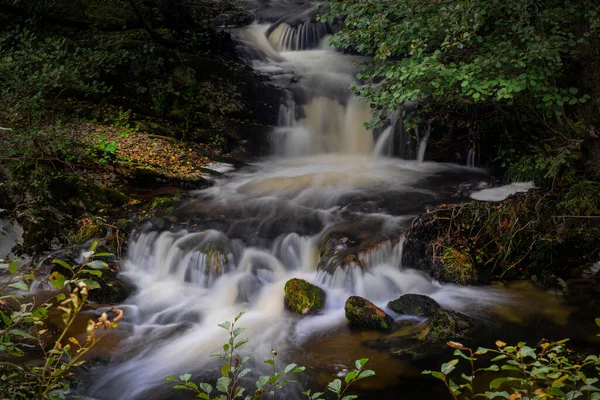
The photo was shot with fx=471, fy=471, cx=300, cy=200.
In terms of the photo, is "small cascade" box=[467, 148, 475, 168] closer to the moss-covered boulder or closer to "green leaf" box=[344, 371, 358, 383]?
the moss-covered boulder

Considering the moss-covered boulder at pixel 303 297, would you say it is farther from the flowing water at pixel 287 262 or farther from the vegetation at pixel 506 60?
the vegetation at pixel 506 60

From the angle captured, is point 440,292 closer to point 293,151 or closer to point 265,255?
point 265,255

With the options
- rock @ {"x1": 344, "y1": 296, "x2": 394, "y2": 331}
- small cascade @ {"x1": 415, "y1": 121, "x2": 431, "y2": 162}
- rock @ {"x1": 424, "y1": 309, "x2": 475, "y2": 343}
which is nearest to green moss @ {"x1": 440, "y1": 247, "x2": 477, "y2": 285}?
rock @ {"x1": 424, "y1": 309, "x2": 475, "y2": 343}

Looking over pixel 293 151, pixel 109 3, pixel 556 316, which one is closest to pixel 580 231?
pixel 556 316

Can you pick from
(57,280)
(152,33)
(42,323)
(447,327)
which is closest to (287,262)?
(447,327)

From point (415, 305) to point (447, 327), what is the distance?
0.49m

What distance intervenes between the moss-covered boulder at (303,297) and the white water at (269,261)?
10cm

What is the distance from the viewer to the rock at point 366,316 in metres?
5.20

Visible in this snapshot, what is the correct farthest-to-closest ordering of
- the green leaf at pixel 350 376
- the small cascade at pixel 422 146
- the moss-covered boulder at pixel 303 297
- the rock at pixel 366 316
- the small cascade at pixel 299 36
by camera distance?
the small cascade at pixel 299 36 → the small cascade at pixel 422 146 → the moss-covered boulder at pixel 303 297 → the rock at pixel 366 316 → the green leaf at pixel 350 376

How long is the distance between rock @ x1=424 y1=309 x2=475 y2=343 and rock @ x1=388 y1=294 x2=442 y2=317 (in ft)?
0.53

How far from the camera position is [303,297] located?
5797 millimetres

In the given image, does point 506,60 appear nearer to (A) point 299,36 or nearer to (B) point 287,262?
(B) point 287,262

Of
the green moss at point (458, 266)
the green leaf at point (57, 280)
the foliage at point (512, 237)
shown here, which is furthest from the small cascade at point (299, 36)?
the green leaf at point (57, 280)

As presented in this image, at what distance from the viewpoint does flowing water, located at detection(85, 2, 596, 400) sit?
497cm
